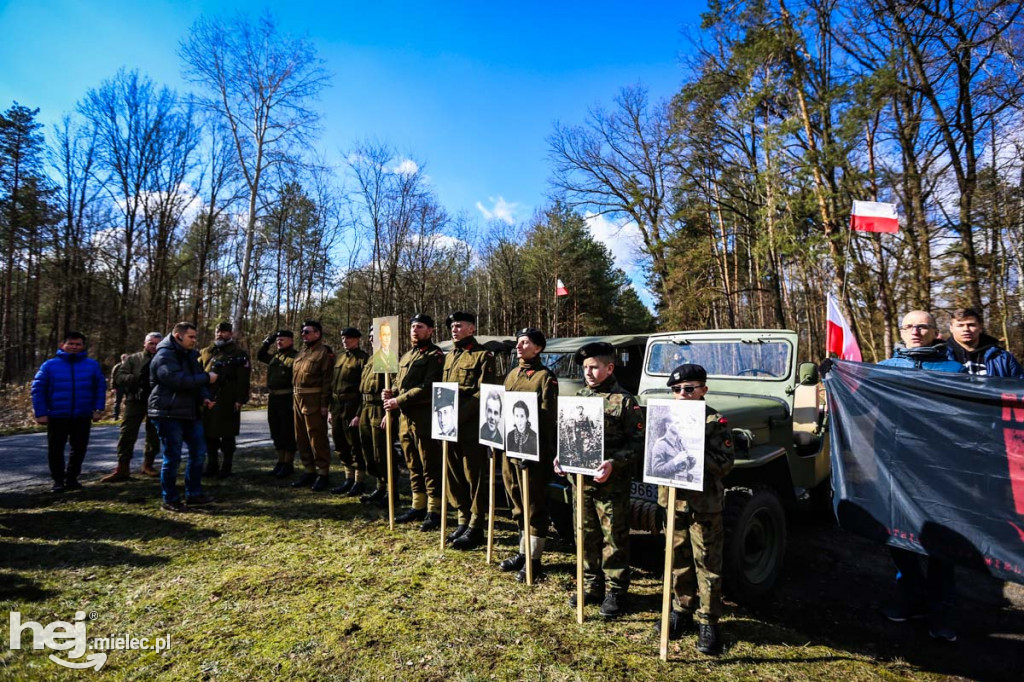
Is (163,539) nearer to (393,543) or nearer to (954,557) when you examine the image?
(393,543)

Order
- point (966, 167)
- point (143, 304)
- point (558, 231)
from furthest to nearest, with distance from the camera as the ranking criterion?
1. point (558, 231)
2. point (143, 304)
3. point (966, 167)

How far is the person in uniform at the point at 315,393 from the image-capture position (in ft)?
21.0

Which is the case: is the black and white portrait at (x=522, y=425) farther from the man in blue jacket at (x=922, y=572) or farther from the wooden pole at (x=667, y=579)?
the man in blue jacket at (x=922, y=572)

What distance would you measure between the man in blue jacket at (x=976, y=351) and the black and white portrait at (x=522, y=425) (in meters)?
3.10

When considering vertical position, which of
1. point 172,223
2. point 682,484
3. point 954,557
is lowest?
point 954,557

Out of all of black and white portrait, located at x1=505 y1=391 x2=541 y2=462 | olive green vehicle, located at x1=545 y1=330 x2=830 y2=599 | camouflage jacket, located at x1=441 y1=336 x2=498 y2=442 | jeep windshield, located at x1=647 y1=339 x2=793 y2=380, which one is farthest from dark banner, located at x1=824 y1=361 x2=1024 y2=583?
camouflage jacket, located at x1=441 y1=336 x2=498 y2=442

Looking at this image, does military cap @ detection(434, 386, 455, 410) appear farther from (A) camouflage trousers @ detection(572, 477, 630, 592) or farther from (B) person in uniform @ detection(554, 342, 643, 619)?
(A) camouflage trousers @ detection(572, 477, 630, 592)

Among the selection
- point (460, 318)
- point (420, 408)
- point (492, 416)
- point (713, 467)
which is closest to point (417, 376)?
point (420, 408)

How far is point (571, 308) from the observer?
1276 inches

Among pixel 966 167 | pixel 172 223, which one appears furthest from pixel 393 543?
pixel 172 223

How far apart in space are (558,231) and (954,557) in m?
30.2

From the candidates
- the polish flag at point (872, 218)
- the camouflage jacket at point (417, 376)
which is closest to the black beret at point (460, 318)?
the camouflage jacket at point (417, 376)

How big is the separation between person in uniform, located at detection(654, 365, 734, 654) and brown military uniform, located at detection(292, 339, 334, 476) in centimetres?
476

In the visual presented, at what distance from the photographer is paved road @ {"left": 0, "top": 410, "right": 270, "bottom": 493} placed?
22.0 feet
